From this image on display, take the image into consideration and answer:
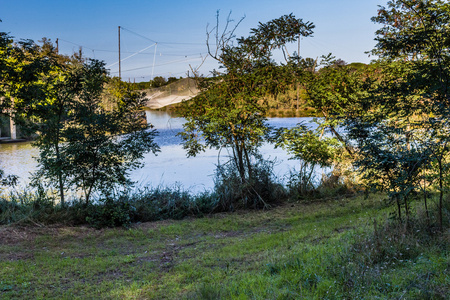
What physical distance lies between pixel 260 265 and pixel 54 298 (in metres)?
1.99

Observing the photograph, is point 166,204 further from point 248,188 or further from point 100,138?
point 100,138

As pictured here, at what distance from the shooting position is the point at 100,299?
131 inches

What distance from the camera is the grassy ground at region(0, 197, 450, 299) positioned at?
9.48 ft

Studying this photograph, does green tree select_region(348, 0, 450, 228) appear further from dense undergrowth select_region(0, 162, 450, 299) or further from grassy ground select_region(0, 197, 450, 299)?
grassy ground select_region(0, 197, 450, 299)

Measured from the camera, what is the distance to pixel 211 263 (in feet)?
14.0

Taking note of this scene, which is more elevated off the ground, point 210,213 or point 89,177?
point 89,177

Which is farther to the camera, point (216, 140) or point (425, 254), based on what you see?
point (216, 140)

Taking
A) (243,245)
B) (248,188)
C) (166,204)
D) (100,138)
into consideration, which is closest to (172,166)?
(248,188)

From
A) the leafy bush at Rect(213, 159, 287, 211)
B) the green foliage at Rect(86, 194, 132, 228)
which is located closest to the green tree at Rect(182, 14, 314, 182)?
the leafy bush at Rect(213, 159, 287, 211)

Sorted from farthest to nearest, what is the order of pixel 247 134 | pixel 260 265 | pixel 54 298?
pixel 247 134, pixel 260 265, pixel 54 298

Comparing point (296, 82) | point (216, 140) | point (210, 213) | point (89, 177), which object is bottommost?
point (210, 213)

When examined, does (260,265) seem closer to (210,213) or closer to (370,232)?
(370,232)

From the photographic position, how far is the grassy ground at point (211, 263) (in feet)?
9.48

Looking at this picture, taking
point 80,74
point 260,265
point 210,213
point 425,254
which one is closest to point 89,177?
point 80,74
